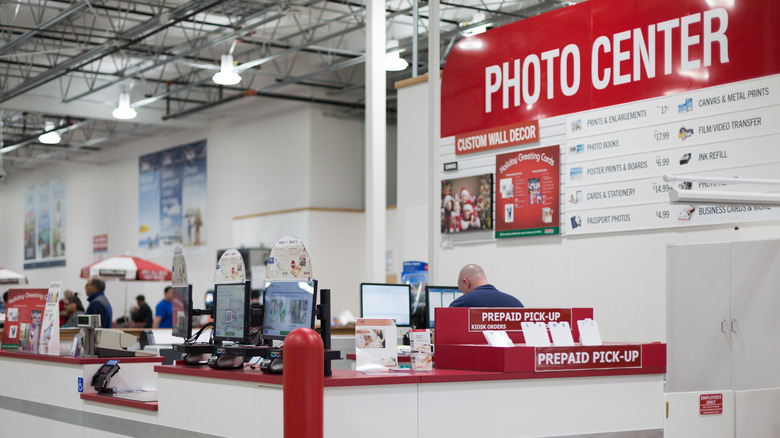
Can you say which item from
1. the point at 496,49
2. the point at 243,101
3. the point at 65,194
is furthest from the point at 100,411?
the point at 65,194

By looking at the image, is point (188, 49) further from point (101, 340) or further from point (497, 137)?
point (101, 340)

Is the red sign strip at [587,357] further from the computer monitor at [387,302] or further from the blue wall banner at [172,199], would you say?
the blue wall banner at [172,199]

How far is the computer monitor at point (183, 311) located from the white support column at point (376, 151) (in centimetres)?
312

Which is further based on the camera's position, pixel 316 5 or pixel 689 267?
pixel 316 5

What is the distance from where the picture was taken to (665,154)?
6.57 meters

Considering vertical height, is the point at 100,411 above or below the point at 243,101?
below

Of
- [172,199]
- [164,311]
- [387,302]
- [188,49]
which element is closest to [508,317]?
[387,302]

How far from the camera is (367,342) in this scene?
169 inches

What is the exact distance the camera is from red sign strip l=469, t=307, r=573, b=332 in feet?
14.9

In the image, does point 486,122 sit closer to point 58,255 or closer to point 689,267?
point 689,267

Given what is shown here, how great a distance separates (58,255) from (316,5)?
50.0ft

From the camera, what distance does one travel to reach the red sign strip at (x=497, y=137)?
7.63m

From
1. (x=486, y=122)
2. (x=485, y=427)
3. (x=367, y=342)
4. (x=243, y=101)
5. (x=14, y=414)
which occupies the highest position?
(x=243, y=101)

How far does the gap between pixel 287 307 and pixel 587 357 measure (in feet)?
4.87
